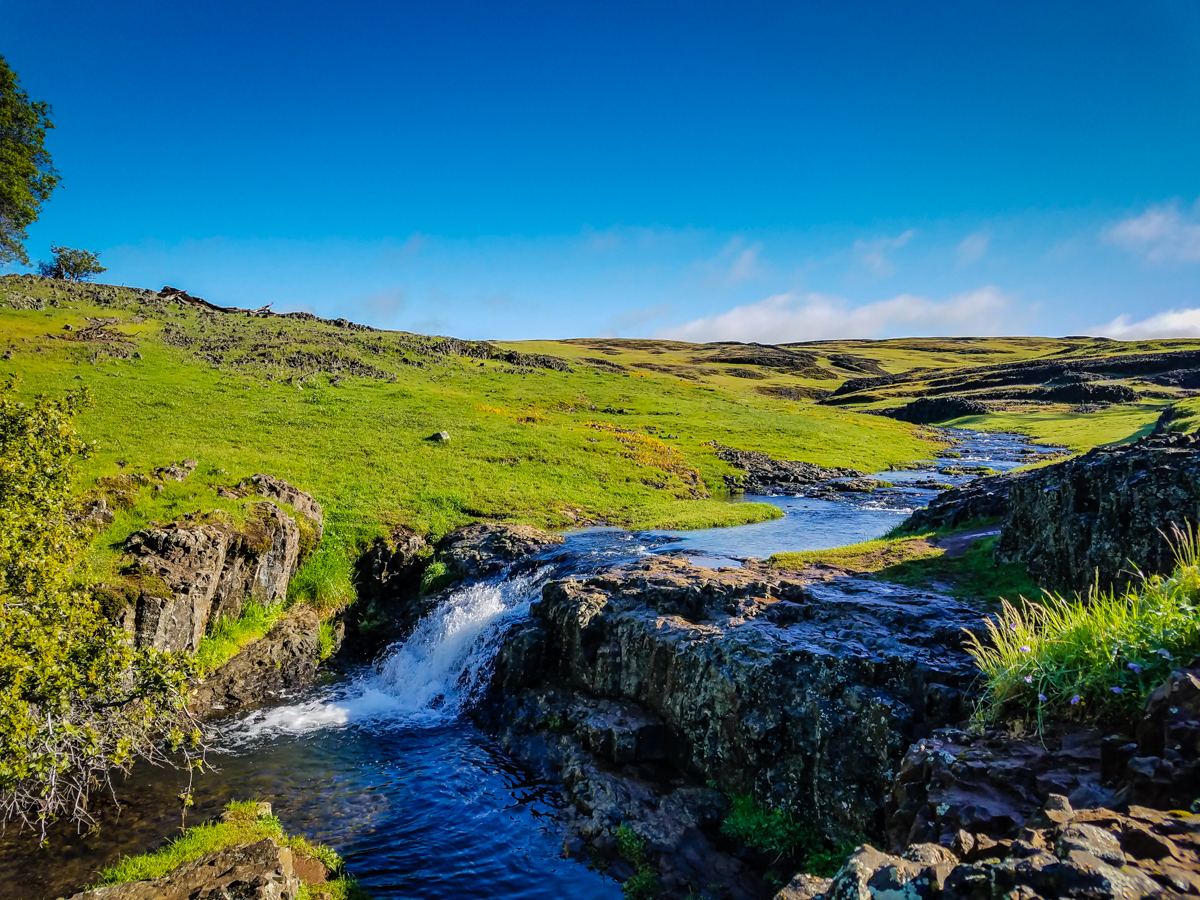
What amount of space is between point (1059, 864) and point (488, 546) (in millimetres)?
25562

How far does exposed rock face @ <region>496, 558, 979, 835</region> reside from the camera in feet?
38.6

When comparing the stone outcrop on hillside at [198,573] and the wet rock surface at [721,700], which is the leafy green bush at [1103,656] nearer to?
the wet rock surface at [721,700]

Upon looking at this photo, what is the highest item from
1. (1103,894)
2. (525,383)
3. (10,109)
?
(10,109)

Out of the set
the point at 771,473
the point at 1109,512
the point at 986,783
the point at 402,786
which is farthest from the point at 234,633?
the point at 771,473

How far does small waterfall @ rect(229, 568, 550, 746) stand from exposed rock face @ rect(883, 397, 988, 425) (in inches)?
4235

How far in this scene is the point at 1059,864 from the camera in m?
5.01

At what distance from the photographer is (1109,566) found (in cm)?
1383

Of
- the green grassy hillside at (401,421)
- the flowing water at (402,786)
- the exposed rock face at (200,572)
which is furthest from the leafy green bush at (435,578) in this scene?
the exposed rock face at (200,572)

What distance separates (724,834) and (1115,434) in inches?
3369

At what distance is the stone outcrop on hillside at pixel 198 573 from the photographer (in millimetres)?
17734

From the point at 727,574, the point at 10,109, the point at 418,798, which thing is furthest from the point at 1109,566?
the point at 10,109

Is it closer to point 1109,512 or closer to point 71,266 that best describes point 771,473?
point 1109,512

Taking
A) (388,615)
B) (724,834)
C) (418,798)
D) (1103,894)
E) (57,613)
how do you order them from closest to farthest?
(1103,894)
(57,613)
(724,834)
(418,798)
(388,615)

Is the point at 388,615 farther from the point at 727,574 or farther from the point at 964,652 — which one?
the point at 964,652
